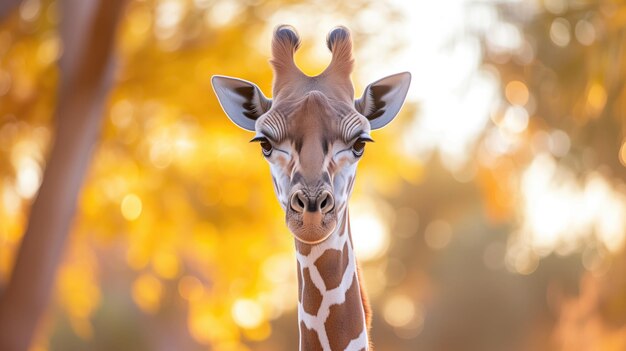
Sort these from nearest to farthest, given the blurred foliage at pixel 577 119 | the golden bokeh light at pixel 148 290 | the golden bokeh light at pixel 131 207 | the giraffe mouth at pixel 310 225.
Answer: the giraffe mouth at pixel 310 225
the blurred foliage at pixel 577 119
the golden bokeh light at pixel 131 207
the golden bokeh light at pixel 148 290

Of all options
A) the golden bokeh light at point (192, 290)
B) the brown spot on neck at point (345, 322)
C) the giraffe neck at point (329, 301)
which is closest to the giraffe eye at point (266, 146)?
the giraffe neck at point (329, 301)

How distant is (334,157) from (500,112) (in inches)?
282

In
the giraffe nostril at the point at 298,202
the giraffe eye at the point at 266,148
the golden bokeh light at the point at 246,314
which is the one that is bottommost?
the golden bokeh light at the point at 246,314

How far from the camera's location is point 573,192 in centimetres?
1266

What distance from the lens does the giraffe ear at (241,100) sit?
386 cm

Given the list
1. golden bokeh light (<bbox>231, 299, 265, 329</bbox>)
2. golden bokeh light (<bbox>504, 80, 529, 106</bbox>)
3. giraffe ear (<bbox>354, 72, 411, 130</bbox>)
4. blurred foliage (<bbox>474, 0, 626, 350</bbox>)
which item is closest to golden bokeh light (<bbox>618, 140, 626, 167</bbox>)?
blurred foliage (<bbox>474, 0, 626, 350</bbox>)

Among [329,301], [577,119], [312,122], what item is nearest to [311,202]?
[312,122]

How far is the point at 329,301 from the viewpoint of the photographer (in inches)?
145

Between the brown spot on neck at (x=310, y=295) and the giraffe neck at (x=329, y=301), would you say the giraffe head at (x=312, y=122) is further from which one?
the brown spot on neck at (x=310, y=295)

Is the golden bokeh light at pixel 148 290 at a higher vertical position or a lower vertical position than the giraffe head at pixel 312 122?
lower

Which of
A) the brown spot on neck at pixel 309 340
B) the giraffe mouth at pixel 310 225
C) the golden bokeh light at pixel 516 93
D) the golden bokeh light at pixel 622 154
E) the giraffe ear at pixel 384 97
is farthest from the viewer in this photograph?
the golden bokeh light at pixel 622 154

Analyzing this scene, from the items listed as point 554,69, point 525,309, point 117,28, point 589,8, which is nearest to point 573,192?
point 554,69

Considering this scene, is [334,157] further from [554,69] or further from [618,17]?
[554,69]

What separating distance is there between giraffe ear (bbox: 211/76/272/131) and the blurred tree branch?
533 centimetres
